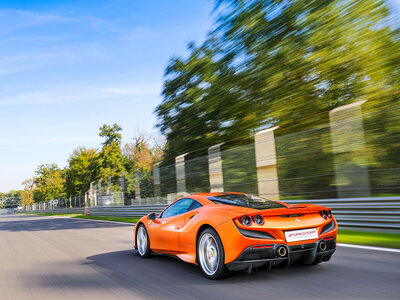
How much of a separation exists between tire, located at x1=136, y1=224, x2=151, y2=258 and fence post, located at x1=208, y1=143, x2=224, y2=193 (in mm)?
7130

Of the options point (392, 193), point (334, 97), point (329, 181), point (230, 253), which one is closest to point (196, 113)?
point (334, 97)

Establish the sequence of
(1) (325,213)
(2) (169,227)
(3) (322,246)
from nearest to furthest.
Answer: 1. (3) (322,246)
2. (1) (325,213)
3. (2) (169,227)

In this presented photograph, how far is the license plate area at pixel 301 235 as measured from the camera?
409cm

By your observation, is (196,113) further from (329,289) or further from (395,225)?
(329,289)

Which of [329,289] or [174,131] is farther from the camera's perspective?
[174,131]

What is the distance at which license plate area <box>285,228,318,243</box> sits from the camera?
4.09 m

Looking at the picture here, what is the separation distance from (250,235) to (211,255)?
2.22ft

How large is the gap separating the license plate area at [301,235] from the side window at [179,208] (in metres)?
1.72

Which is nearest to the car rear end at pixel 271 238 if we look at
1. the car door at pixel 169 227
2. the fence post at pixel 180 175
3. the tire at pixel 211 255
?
the tire at pixel 211 255

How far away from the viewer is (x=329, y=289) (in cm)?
378

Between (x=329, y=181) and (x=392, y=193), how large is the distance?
68.1 inches

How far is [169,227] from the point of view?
5.46 metres

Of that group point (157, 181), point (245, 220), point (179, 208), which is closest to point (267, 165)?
point (179, 208)

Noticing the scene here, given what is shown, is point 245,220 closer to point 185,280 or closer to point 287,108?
point 185,280
